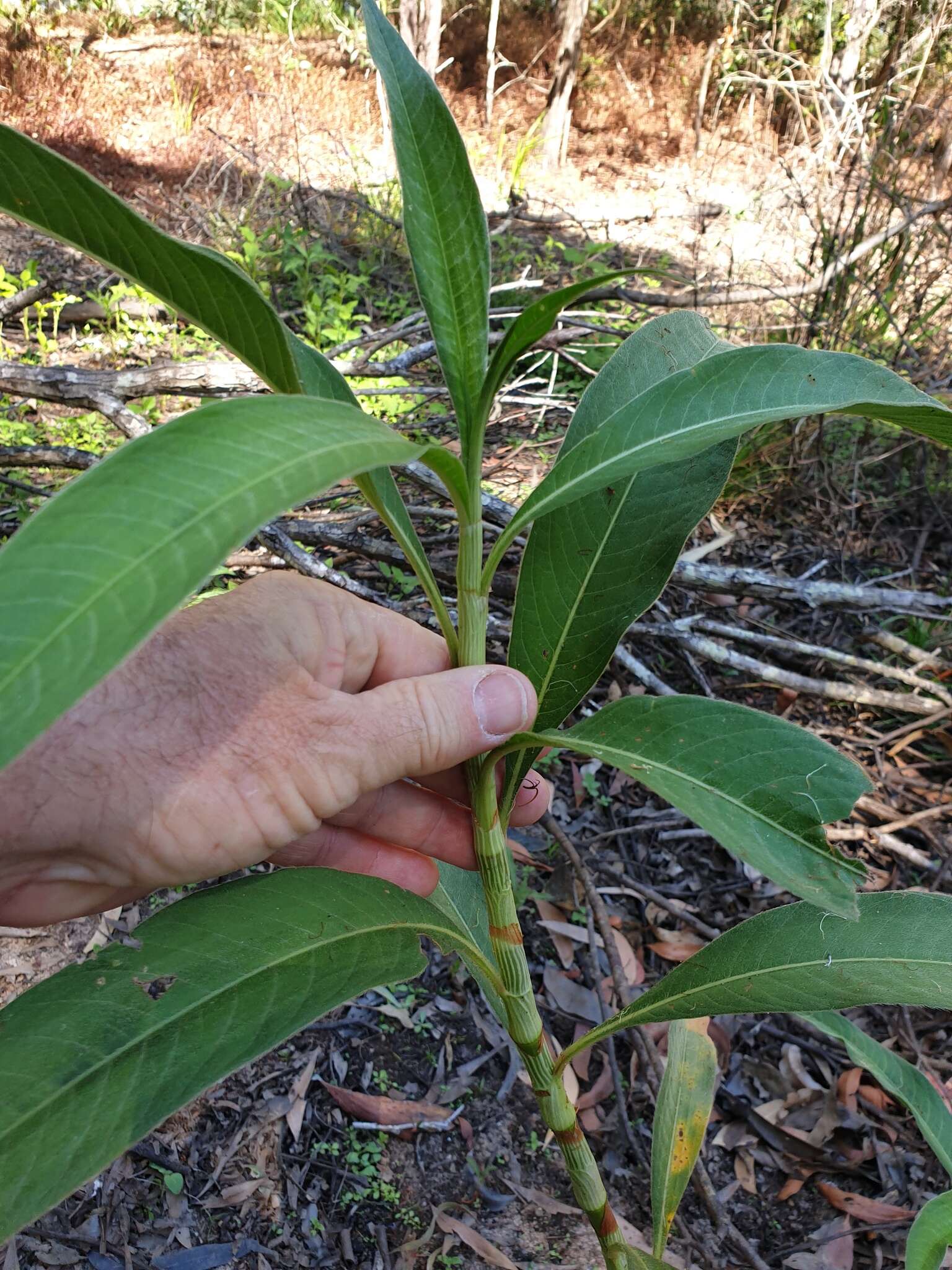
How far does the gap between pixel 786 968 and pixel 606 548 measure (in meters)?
0.60

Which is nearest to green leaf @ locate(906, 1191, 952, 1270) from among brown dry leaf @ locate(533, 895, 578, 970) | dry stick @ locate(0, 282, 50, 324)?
brown dry leaf @ locate(533, 895, 578, 970)

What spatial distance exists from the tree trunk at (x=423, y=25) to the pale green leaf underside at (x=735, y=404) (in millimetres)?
8192

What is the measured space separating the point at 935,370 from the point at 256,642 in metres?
3.70

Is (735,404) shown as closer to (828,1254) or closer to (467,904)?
(467,904)

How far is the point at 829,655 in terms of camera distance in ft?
8.41

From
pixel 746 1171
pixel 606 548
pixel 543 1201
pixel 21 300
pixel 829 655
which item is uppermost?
pixel 606 548

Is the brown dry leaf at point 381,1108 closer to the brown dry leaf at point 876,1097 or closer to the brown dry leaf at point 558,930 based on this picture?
the brown dry leaf at point 558,930

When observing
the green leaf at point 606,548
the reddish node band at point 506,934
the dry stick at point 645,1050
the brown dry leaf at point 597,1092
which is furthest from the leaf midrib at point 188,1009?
the brown dry leaf at point 597,1092

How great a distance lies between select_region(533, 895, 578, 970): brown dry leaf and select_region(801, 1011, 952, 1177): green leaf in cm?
→ 81

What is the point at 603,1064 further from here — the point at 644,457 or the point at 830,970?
the point at 644,457

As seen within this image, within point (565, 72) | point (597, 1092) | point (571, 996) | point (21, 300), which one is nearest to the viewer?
point (597, 1092)

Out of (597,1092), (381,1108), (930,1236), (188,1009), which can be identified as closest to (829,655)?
(597,1092)

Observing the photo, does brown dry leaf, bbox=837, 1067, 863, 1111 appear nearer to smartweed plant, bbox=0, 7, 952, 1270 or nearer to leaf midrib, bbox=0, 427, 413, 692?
smartweed plant, bbox=0, 7, 952, 1270

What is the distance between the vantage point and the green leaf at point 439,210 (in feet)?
3.01
